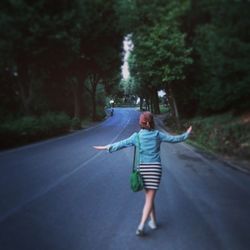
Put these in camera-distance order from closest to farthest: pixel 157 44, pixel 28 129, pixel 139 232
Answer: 1. pixel 139 232
2. pixel 28 129
3. pixel 157 44

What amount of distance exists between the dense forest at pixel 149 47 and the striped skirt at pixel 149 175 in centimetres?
1628

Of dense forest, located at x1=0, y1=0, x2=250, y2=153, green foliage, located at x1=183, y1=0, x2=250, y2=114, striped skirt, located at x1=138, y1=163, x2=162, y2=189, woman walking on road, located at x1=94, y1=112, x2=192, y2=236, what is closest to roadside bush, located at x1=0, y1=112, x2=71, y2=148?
dense forest, located at x1=0, y1=0, x2=250, y2=153

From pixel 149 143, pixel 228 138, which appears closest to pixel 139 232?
pixel 149 143

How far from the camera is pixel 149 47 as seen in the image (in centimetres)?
3447

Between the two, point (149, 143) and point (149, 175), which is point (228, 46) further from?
point (149, 175)

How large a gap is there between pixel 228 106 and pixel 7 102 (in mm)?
21533

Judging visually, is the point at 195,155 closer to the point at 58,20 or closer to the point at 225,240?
the point at 225,240

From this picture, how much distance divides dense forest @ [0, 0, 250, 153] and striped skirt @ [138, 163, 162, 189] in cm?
1628

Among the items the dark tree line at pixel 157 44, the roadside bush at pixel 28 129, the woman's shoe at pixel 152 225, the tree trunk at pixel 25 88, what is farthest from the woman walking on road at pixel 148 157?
the tree trunk at pixel 25 88

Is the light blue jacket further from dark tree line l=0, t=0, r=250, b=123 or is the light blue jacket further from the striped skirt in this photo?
dark tree line l=0, t=0, r=250, b=123

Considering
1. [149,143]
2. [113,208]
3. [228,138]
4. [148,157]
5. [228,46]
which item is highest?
[228,46]

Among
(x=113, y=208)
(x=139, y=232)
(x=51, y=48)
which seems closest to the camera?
(x=139, y=232)

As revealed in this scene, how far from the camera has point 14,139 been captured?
81.1ft

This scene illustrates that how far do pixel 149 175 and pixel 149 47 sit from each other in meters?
28.7
